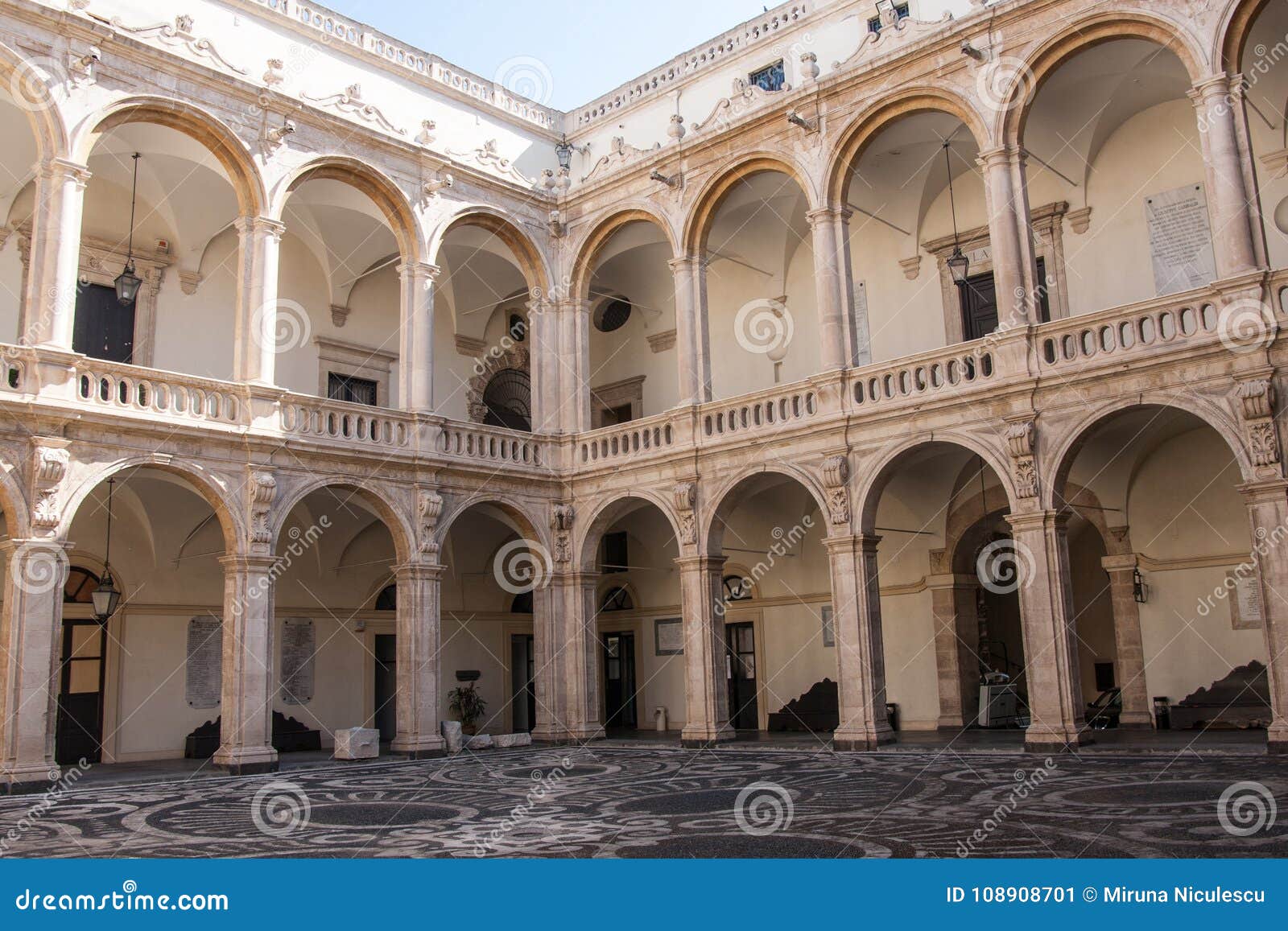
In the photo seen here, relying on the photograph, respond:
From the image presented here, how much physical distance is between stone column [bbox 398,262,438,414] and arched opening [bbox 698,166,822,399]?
440 centimetres

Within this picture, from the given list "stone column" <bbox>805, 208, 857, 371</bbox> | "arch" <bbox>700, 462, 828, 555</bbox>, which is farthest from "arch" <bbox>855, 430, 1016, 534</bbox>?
"stone column" <bbox>805, 208, 857, 371</bbox>

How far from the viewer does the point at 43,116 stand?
13469 mm

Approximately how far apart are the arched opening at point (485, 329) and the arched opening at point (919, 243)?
560 cm

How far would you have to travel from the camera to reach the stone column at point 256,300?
1494 centimetres

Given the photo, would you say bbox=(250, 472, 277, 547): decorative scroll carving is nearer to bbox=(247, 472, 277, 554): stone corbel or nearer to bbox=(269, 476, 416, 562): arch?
bbox=(247, 472, 277, 554): stone corbel

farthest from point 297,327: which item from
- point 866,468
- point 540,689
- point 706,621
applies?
point 866,468

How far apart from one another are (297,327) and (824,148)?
9212mm

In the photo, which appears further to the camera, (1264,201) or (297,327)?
(297,327)

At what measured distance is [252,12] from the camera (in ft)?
53.4

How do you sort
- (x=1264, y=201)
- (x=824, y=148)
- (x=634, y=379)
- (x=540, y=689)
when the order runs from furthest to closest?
(x=634, y=379)
(x=540, y=689)
(x=824, y=148)
(x=1264, y=201)

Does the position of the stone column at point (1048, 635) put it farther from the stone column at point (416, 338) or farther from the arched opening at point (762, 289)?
the stone column at point (416, 338)

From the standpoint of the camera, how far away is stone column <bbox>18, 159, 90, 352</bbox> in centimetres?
1309

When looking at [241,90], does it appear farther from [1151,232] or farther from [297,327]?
[1151,232]

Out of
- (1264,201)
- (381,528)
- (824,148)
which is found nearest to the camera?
(1264,201)
